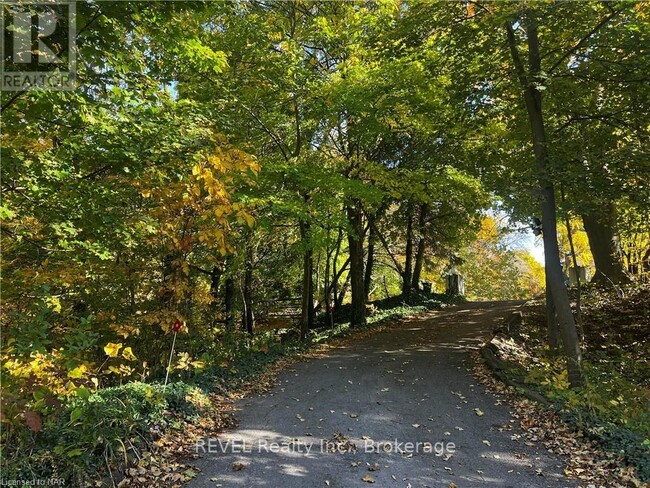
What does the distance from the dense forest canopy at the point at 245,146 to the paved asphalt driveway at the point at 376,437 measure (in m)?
1.54

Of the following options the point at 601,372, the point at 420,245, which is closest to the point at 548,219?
the point at 601,372

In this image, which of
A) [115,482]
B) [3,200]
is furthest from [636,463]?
[3,200]

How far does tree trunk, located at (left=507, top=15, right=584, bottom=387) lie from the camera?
662 cm

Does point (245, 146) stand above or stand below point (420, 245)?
above

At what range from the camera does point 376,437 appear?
5.04m

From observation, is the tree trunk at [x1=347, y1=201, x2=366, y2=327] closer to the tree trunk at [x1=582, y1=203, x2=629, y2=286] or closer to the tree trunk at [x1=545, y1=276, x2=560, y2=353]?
the tree trunk at [x1=545, y1=276, x2=560, y2=353]

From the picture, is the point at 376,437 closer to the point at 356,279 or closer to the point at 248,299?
the point at 356,279

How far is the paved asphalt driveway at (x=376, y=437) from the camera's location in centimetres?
412

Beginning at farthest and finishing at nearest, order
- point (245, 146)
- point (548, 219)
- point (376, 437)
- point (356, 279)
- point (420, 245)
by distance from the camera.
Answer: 1. point (420, 245)
2. point (356, 279)
3. point (245, 146)
4. point (548, 219)
5. point (376, 437)

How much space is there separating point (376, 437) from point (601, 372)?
527cm

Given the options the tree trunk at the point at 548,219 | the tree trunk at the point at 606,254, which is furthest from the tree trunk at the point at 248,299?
the tree trunk at the point at 606,254

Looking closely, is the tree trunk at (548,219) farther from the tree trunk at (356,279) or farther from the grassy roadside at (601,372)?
the tree trunk at (356,279)

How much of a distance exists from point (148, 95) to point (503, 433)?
6.17 m

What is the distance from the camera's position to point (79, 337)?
3.99m
